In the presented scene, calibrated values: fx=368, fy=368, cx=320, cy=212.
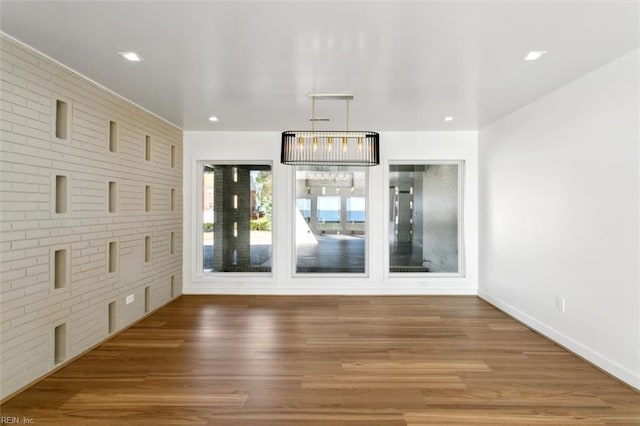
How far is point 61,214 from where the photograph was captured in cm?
319

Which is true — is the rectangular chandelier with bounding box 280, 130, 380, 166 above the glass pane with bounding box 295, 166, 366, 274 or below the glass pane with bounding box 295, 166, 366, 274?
above

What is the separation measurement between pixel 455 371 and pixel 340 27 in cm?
287

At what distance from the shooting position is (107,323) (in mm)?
3863

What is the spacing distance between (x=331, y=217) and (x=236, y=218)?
1.56m

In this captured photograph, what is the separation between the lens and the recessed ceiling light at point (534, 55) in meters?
2.85

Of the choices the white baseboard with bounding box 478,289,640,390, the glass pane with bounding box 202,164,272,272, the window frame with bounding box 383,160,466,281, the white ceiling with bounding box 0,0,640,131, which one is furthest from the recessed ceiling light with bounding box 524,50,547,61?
the glass pane with bounding box 202,164,272,272

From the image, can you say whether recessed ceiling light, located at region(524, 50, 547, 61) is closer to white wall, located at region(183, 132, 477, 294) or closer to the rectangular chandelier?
the rectangular chandelier

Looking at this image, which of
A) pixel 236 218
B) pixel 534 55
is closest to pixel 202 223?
pixel 236 218

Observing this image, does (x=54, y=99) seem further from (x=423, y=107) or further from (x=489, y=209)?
(x=489, y=209)

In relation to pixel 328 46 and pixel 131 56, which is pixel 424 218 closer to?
pixel 328 46

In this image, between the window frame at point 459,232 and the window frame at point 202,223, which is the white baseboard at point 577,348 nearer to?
the window frame at point 459,232

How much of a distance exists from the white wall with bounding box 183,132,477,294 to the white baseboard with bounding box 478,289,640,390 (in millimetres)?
1281

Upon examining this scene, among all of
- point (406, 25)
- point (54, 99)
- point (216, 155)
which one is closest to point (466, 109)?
point (406, 25)

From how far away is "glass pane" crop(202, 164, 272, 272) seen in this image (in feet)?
19.7
